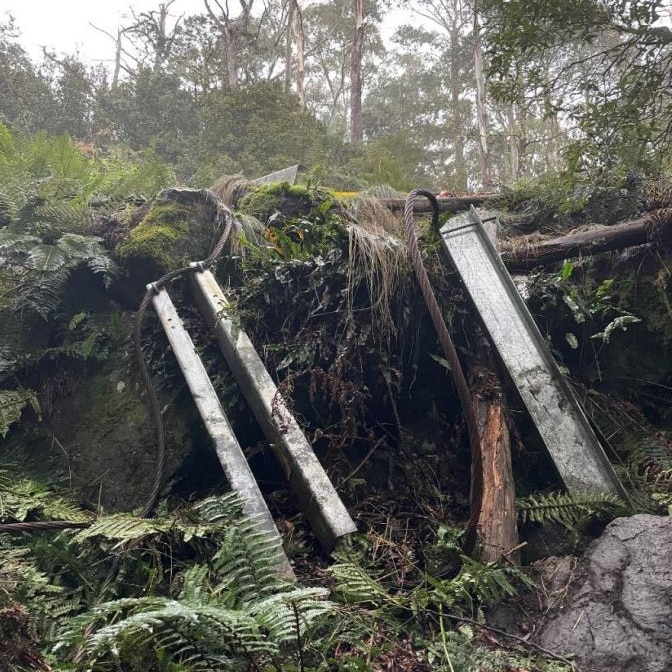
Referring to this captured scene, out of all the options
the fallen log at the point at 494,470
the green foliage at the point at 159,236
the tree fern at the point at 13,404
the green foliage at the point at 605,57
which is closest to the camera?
the fallen log at the point at 494,470

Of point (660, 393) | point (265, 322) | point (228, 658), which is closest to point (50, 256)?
point (265, 322)

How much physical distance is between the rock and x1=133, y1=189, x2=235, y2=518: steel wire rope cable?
208cm

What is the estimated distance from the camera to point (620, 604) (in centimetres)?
202

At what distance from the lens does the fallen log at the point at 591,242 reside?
3.62 m

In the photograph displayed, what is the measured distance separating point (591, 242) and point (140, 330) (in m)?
3.48

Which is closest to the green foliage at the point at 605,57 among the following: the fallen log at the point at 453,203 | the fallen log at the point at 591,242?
the fallen log at the point at 591,242

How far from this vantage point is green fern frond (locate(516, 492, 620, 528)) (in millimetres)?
2439

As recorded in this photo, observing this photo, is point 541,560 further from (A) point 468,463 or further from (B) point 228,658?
(B) point 228,658

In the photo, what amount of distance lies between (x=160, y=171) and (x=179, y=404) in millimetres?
2461

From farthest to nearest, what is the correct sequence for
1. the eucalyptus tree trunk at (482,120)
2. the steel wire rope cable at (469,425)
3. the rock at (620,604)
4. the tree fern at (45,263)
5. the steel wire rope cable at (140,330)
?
the eucalyptus tree trunk at (482,120), the tree fern at (45,263), the steel wire rope cable at (140,330), the steel wire rope cable at (469,425), the rock at (620,604)

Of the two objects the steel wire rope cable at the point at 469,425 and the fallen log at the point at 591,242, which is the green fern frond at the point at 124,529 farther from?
the fallen log at the point at 591,242

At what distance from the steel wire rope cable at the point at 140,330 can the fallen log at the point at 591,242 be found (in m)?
2.33

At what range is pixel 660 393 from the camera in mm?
3359

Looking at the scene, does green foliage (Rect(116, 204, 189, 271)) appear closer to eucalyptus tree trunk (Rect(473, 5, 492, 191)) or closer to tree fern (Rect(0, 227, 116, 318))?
tree fern (Rect(0, 227, 116, 318))
